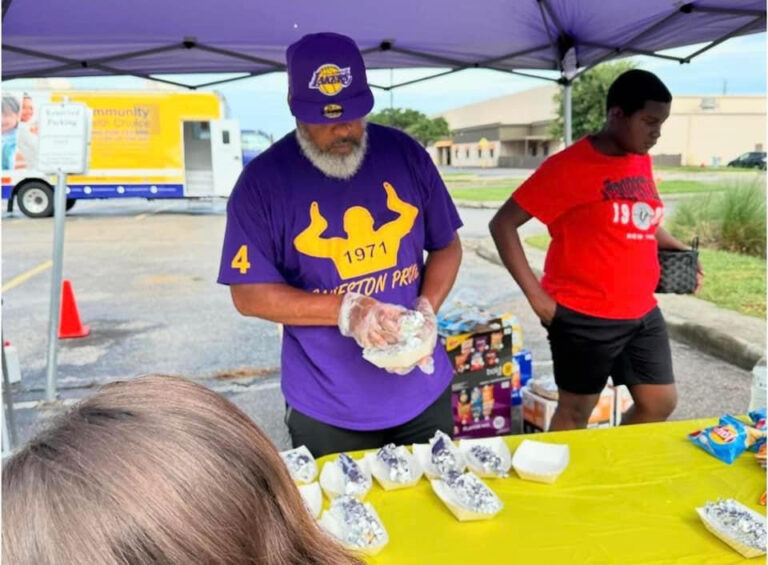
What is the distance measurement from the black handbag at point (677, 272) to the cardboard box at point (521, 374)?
3.44 feet

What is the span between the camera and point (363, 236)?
1.91m

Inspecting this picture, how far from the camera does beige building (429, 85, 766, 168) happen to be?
3834 centimetres

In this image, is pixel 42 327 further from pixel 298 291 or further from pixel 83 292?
pixel 298 291

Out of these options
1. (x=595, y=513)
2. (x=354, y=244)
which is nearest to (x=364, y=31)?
(x=354, y=244)

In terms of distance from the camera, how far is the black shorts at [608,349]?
2.59m

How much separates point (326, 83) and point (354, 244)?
475 millimetres

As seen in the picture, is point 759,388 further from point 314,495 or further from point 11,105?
point 11,105

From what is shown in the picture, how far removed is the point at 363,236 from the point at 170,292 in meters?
6.48

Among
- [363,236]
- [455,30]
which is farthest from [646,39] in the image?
[363,236]

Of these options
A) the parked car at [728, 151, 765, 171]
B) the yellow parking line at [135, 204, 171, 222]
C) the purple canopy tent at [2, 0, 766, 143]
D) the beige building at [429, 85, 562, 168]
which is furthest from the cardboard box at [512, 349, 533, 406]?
the beige building at [429, 85, 562, 168]

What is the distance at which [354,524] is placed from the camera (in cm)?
133

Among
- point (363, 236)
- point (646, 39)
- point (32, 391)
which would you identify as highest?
point (646, 39)

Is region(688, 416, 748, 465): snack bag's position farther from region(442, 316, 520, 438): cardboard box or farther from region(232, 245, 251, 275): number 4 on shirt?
region(442, 316, 520, 438): cardboard box

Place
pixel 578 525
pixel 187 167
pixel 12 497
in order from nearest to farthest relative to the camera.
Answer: pixel 12 497, pixel 578 525, pixel 187 167
